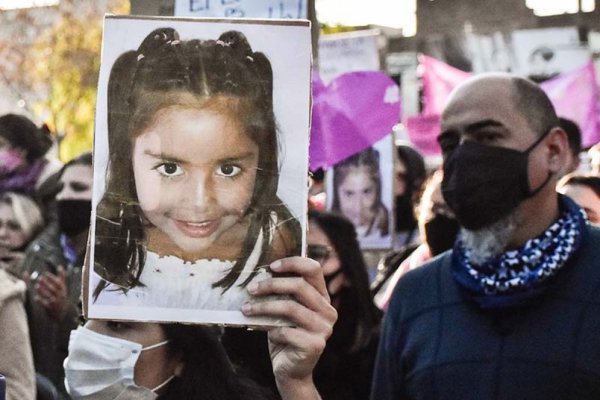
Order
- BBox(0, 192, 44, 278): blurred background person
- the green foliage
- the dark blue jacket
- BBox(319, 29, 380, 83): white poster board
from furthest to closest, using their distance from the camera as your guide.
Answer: the green foliage
BBox(319, 29, 380, 83): white poster board
BBox(0, 192, 44, 278): blurred background person
the dark blue jacket

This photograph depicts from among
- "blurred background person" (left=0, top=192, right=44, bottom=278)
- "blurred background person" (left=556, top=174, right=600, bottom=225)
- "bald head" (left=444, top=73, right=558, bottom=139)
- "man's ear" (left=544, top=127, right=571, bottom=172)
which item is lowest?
"blurred background person" (left=0, top=192, right=44, bottom=278)

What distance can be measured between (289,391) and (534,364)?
37.3 inches

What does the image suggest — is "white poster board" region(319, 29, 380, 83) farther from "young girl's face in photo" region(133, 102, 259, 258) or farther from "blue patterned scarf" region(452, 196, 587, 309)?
"young girl's face in photo" region(133, 102, 259, 258)

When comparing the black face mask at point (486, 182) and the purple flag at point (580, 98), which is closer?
the black face mask at point (486, 182)

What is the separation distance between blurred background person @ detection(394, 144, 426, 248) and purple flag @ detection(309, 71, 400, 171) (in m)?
1.39

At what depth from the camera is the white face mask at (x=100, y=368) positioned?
368 cm

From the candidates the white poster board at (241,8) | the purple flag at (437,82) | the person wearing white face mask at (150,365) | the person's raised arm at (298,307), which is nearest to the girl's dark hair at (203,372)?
the person wearing white face mask at (150,365)

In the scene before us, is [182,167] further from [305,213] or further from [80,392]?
[80,392]

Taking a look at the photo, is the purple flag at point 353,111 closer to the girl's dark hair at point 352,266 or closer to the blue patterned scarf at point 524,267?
the girl's dark hair at point 352,266

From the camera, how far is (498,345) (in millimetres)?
3648

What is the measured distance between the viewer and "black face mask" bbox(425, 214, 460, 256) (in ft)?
19.9

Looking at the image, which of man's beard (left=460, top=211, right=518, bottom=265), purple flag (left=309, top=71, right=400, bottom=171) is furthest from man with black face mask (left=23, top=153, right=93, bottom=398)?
man's beard (left=460, top=211, right=518, bottom=265)

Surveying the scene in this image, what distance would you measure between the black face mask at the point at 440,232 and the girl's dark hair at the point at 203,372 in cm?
229

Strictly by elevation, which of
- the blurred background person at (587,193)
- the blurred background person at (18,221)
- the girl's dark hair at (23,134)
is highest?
the girl's dark hair at (23,134)
